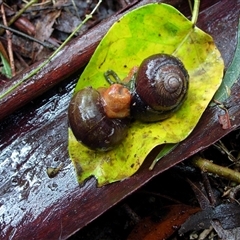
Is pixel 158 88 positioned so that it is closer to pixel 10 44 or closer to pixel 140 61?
pixel 140 61

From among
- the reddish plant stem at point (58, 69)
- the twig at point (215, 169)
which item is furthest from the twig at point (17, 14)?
the twig at point (215, 169)

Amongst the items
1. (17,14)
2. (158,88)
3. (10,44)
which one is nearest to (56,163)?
(158,88)

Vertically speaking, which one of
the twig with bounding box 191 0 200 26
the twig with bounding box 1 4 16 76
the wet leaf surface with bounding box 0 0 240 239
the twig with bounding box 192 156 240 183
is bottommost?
the twig with bounding box 192 156 240 183

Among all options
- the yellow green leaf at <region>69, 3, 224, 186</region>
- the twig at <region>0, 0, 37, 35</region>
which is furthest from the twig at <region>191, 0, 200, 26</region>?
the twig at <region>0, 0, 37, 35</region>

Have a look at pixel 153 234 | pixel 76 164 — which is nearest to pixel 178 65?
pixel 76 164

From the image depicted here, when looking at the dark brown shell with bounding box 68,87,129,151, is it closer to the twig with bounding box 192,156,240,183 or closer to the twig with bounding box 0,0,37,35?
the twig with bounding box 192,156,240,183

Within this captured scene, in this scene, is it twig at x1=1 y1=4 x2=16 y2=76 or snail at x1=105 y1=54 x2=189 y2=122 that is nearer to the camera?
snail at x1=105 y1=54 x2=189 y2=122

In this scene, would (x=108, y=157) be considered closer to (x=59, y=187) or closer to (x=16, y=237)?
(x=59, y=187)
